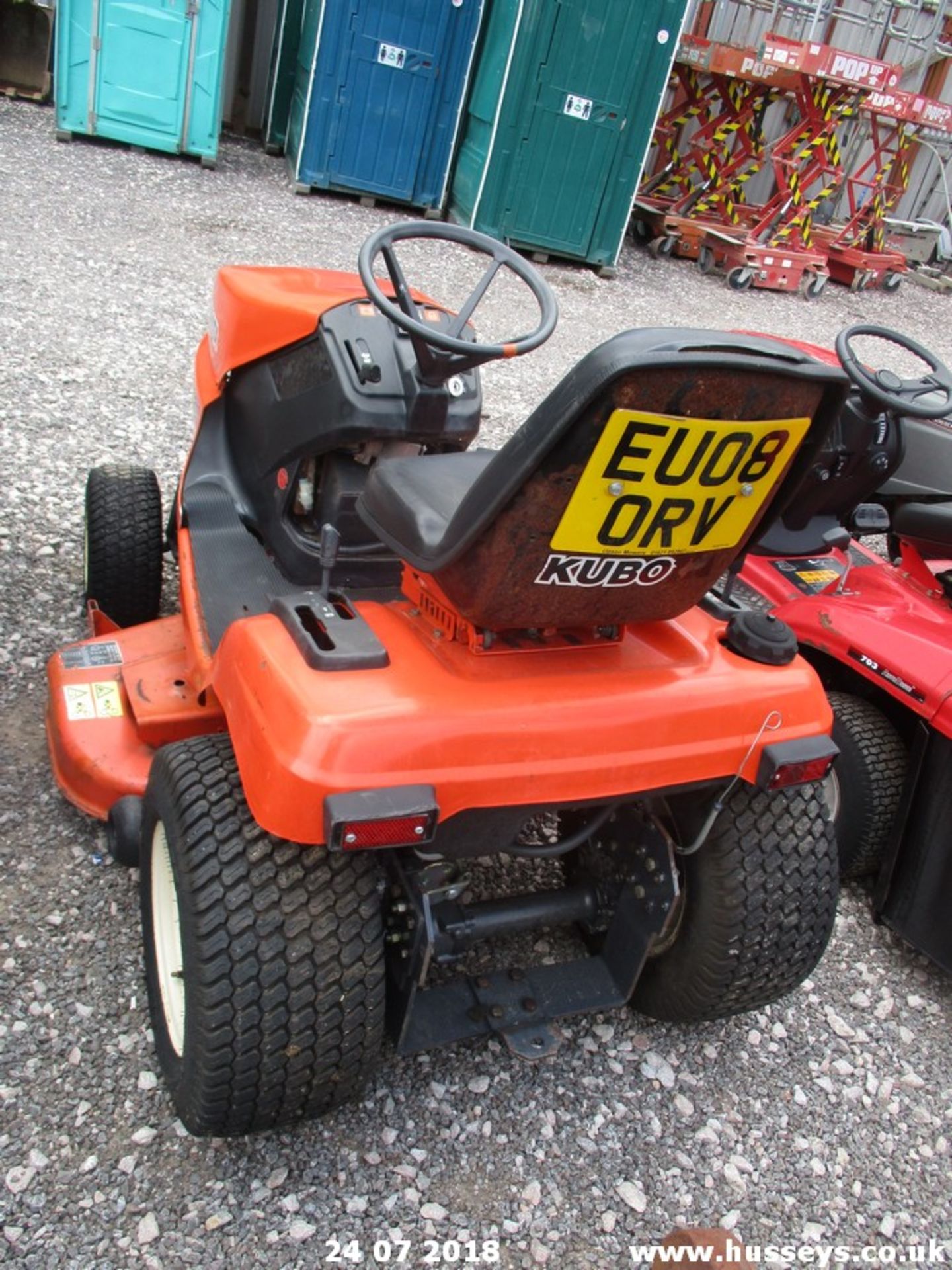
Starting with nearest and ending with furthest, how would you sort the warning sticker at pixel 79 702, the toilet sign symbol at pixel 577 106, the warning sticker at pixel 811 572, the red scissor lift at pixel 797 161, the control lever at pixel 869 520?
the warning sticker at pixel 79 702 < the warning sticker at pixel 811 572 < the control lever at pixel 869 520 < the toilet sign symbol at pixel 577 106 < the red scissor lift at pixel 797 161

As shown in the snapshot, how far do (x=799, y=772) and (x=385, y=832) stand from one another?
778 millimetres

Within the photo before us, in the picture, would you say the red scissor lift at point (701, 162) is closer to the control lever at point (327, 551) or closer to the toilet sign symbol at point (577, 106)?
the toilet sign symbol at point (577, 106)

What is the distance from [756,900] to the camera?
76.9 inches

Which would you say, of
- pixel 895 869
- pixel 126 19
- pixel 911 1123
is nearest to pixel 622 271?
pixel 126 19

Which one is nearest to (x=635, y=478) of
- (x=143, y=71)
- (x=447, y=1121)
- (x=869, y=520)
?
(x=447, y=1121)

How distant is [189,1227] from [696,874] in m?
1.07

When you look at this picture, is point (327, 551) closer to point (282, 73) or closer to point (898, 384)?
point (898, 384)

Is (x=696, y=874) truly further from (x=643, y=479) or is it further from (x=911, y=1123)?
(x=643, y=479)

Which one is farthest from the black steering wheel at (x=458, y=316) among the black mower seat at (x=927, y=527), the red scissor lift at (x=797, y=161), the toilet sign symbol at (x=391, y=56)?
the red scissor lift at (x=797, y=161)

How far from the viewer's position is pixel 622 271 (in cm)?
864

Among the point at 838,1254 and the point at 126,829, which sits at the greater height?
the point at 126,829

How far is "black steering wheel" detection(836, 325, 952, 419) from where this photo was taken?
289 cm

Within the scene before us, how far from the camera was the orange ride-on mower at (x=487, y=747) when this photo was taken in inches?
57.4

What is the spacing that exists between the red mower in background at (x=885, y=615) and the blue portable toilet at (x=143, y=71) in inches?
257
